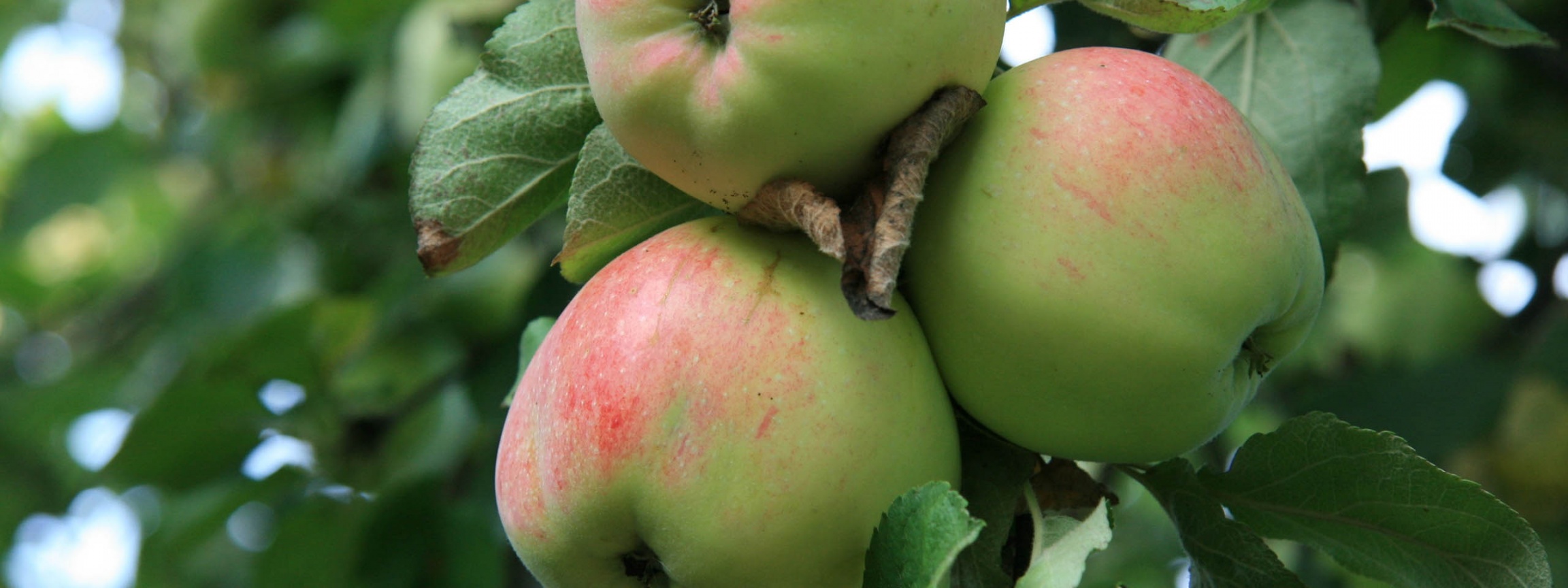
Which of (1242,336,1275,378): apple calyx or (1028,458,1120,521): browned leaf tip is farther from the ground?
(1242,336,1275,378): apple calyx

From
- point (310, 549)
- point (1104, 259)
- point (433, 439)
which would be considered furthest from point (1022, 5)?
point (310, 549)

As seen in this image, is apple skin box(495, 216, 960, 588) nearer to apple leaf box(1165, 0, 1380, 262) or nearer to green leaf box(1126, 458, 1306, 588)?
green leaf box(1126, 458, 1306, 588)

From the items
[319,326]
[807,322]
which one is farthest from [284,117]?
[807,322]

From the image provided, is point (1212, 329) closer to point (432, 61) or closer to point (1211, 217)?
point (1211, 217)

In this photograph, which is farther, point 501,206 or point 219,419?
point 219,419

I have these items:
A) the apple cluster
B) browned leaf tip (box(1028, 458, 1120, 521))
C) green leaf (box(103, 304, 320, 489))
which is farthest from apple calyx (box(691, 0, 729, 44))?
green leaf (box(103, 304, 320, 489))

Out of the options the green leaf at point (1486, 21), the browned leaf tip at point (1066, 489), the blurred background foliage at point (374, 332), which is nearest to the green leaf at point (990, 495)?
the browned leaf tip at point (1066, 489)

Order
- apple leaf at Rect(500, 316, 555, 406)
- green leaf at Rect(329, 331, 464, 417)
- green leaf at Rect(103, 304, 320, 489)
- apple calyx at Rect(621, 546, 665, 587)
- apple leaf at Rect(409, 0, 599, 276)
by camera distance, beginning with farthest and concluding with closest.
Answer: green leaf at Rect(329, 331, 464, 417)
green leaf at Rect(103, 304, 320, 489)
apple leaf at Rect(500, 316, 555, 406)
apple leaf at Rect(409, 0, 599, 276)
apple calyx at Rect(621, 546, 665, 587)

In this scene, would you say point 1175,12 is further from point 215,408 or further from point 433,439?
point 215,408
